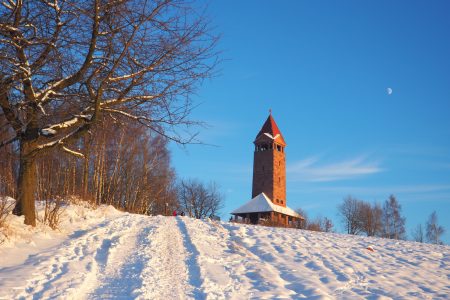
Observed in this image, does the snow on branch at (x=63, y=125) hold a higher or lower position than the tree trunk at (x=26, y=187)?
higher

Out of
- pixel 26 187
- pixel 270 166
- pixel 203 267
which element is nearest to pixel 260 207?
pixel 270 166

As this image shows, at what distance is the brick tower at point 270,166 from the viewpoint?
50.6 metres

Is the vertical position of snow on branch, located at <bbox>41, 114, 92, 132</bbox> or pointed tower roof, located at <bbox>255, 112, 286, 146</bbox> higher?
pointed tower roof, located at <bbox>255, 112, 286, 146</bbox>

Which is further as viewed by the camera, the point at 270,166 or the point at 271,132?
the point at 271,132

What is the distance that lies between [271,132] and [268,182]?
6.52 m

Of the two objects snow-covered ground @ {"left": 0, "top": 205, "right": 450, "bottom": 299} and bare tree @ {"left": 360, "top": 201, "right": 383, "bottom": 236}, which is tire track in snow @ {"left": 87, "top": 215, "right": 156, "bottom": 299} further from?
bare tree @ {"left": 360, "top": 201, "right": 383, "bottom": 236}

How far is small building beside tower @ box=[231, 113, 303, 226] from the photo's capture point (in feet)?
161

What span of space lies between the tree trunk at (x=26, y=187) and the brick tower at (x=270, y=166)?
4151cm

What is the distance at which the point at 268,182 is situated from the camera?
50.8 m

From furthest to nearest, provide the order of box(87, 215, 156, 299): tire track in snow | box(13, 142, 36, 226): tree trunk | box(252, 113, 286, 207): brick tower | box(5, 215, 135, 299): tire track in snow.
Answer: box(252, 113, 286, 207): brick tower
box(13, 142, 36, 226): tree trunk
box(87, 215, 156, 299): tire track in snow
box(5, 215, 135, 299): tire track in snow

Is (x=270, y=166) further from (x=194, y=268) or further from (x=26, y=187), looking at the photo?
(x=194, y=268)

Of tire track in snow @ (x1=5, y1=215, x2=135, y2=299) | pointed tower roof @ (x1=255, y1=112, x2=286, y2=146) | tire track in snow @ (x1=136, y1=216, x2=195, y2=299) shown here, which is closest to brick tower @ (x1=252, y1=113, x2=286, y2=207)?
pointed tower roof @ (x1=255, y1=112, x2=286, y2=146)

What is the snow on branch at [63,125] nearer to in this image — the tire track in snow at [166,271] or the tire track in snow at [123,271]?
the tire track in snow at [123,271]

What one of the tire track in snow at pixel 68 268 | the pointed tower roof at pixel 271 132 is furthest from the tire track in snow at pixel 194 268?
the pointed tower roof at pixel 271 132
